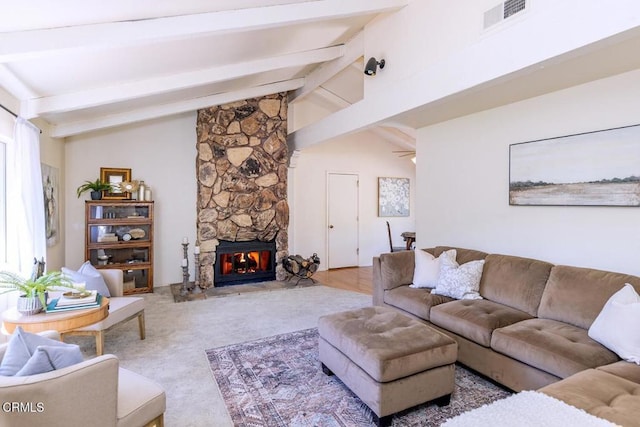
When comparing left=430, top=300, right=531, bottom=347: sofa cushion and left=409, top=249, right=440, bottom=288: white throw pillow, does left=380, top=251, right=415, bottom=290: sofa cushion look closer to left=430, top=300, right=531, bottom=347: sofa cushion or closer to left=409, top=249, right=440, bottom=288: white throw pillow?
left=409, top=249, right=440, bottom=288: white throw pillow

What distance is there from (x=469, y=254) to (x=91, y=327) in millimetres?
3535

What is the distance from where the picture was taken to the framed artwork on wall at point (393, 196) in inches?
294

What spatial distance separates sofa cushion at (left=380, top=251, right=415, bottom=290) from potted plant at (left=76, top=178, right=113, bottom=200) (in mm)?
4076

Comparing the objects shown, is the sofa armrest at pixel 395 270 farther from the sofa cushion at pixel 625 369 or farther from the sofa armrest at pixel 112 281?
the sofa armrest at pixel 112 281

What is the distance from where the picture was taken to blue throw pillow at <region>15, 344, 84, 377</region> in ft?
4.50

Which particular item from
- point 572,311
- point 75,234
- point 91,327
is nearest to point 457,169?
point 572,311

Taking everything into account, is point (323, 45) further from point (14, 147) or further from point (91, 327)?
point (91, 327)

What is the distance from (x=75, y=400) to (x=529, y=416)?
1.85 meters

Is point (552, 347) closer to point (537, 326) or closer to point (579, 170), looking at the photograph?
point (537, 326)

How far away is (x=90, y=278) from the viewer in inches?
125

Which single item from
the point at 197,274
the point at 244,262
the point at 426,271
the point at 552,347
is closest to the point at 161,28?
the point at 426,271

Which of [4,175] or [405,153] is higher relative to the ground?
[405,153]

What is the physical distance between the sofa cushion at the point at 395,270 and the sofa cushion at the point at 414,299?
8 cm

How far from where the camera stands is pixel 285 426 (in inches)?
80.8
